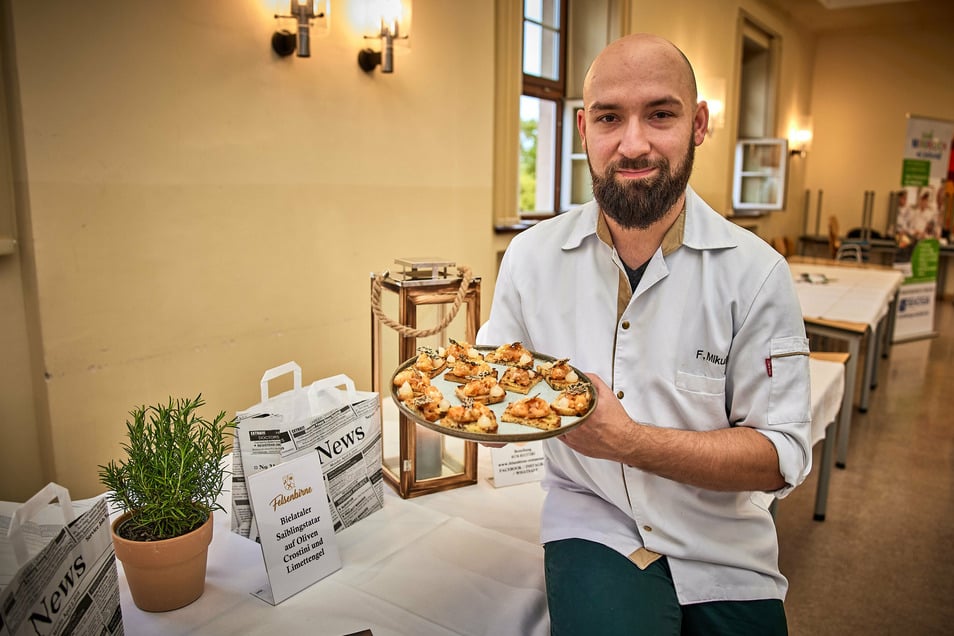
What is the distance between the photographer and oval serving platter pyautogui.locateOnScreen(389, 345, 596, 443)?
1081mm

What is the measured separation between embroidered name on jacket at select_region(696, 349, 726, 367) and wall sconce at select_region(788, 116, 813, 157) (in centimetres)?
961

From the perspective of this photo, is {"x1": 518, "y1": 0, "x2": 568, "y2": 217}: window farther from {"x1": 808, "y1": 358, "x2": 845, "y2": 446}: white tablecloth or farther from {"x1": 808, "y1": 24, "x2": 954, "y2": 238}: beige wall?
{"x1": 808, "y1": 24, "x2": 954, "y2": 238}: beige wall

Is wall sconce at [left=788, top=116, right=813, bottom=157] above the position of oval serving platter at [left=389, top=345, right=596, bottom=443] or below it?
above

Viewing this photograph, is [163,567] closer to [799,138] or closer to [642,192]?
[642,192]

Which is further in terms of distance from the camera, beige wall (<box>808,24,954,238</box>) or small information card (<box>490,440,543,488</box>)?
beige wall (<box>808,24,954,238</box>)

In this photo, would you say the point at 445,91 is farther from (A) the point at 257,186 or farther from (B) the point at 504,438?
(B) the point at 504,438

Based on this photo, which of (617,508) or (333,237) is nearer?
(617,508)

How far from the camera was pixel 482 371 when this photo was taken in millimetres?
1374

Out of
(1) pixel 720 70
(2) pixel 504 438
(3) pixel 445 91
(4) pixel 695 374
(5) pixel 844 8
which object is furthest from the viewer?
(5) pixel 844 8

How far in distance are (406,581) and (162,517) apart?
1.66 ft

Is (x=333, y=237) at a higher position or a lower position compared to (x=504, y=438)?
higher

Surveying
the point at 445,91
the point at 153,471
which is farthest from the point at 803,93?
the point at 153,471

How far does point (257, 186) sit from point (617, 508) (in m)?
1.90

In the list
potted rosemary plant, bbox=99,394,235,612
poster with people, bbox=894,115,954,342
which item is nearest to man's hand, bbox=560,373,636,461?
potted rosemary plant, bbox=99,394,235,612
